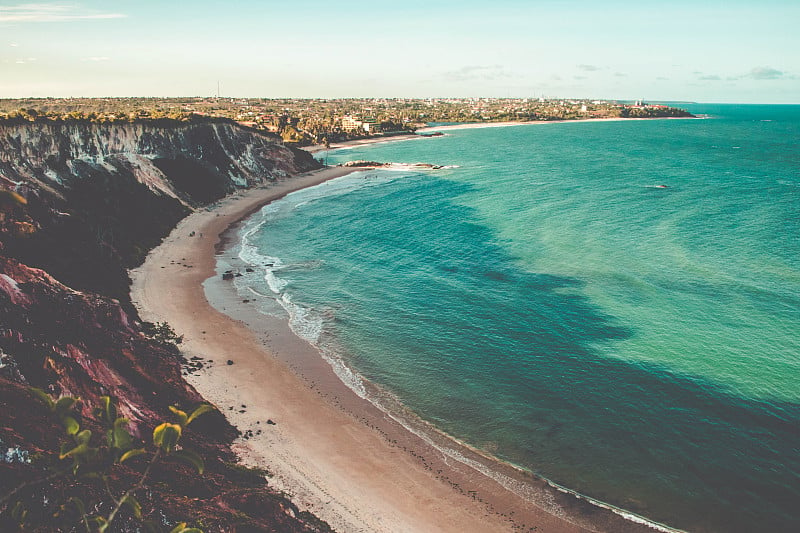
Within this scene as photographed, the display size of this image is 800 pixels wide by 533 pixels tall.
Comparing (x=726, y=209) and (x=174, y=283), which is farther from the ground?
(x=726, y=209)

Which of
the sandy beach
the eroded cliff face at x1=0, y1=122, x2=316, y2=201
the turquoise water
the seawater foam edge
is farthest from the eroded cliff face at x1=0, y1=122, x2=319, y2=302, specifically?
the seawater foam edge

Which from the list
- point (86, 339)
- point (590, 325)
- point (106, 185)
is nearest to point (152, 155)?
point (106, 185)

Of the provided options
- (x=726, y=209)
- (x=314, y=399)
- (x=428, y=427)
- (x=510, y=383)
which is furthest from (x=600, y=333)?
(x=726, y=209)

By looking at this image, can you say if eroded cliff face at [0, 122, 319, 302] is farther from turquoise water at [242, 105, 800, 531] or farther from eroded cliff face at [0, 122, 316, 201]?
turquoise water at [242, 105, 800, 531]

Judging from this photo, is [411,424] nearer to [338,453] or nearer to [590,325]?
[338,453]

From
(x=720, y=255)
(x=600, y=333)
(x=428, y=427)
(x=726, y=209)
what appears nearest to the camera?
(x=428, y=427)

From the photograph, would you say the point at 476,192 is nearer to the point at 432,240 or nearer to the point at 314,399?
the point at 432,240

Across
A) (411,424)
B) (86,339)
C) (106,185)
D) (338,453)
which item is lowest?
(338,453)
